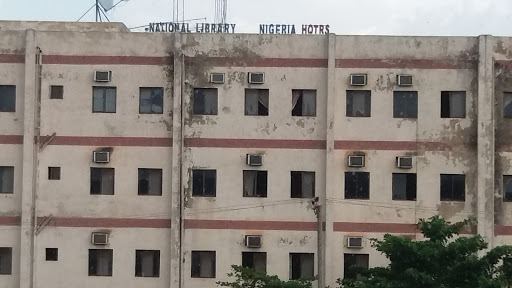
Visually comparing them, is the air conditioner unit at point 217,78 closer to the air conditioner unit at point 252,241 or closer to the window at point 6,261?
the air conditioner unit at point 252,241

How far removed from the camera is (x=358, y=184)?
989 inches

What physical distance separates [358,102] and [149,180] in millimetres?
7641

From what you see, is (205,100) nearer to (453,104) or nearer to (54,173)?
(54,173)

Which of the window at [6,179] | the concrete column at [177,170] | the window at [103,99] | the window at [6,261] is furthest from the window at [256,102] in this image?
the window at [6,261]

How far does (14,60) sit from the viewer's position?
25234 mm

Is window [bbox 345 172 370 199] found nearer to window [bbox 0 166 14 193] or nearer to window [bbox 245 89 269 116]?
window [bbox 245 89 269 116]

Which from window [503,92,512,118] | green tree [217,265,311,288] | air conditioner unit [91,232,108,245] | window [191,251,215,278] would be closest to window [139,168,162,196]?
air conditioner unit [91,232,108,245]

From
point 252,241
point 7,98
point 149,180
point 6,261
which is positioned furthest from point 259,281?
point 7,98

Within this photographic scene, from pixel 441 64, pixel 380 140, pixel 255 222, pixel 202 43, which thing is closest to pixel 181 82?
pixel 202 43

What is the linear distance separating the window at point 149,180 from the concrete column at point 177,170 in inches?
26.4

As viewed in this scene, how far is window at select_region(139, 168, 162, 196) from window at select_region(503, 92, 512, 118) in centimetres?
1190

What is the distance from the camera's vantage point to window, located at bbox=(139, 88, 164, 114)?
2527 centimetres

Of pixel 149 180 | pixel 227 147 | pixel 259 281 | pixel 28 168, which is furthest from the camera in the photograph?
pixel 149 180

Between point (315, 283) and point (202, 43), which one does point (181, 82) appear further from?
point (315, 283)
